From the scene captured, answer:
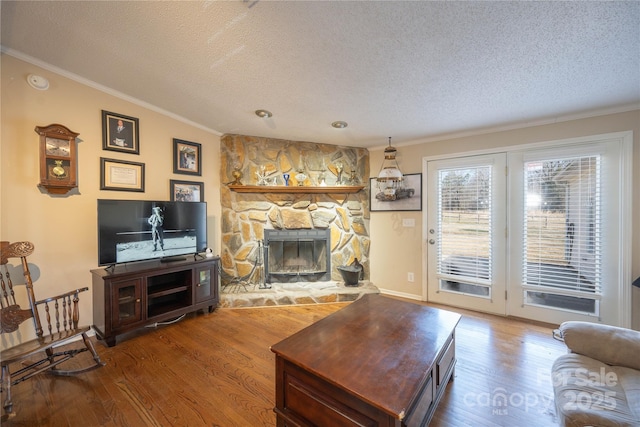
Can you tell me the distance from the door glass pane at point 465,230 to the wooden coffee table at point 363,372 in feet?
5.68

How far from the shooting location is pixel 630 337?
134 centimetres

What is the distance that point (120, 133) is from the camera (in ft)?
8.46

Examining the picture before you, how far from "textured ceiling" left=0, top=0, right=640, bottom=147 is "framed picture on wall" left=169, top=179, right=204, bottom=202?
928 millimetres

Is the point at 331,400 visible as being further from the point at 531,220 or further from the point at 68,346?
the point at 531,220

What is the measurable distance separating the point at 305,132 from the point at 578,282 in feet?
11.5

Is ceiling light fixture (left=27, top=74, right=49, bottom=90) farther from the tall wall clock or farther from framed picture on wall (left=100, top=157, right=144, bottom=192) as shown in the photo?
framed picture on wall (left=100, top=157, right=144, bottom=192)

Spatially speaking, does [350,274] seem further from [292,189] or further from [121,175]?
[121,175]

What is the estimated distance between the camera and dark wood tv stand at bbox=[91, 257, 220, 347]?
7.30ft

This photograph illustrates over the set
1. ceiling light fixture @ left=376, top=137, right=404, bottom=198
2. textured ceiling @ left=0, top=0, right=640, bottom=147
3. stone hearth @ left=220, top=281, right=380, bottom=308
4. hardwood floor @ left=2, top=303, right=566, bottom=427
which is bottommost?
hardwood floor @ left=2, top=303, right=566, bottom=427

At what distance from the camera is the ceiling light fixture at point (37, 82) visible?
2.07 metres

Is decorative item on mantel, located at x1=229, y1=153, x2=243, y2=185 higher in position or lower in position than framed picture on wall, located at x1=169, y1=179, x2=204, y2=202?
higher

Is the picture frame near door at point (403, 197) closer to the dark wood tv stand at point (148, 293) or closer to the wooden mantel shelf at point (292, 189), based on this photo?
the wooden mantel shelf at point (292, 189)

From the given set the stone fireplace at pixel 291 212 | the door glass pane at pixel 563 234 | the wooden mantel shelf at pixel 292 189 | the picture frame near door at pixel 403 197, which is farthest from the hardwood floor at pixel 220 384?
the wooden mantel shelf at pixel 292 189

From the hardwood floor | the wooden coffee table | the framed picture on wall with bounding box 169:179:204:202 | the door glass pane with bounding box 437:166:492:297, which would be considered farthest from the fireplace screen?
the wooden coffee table
